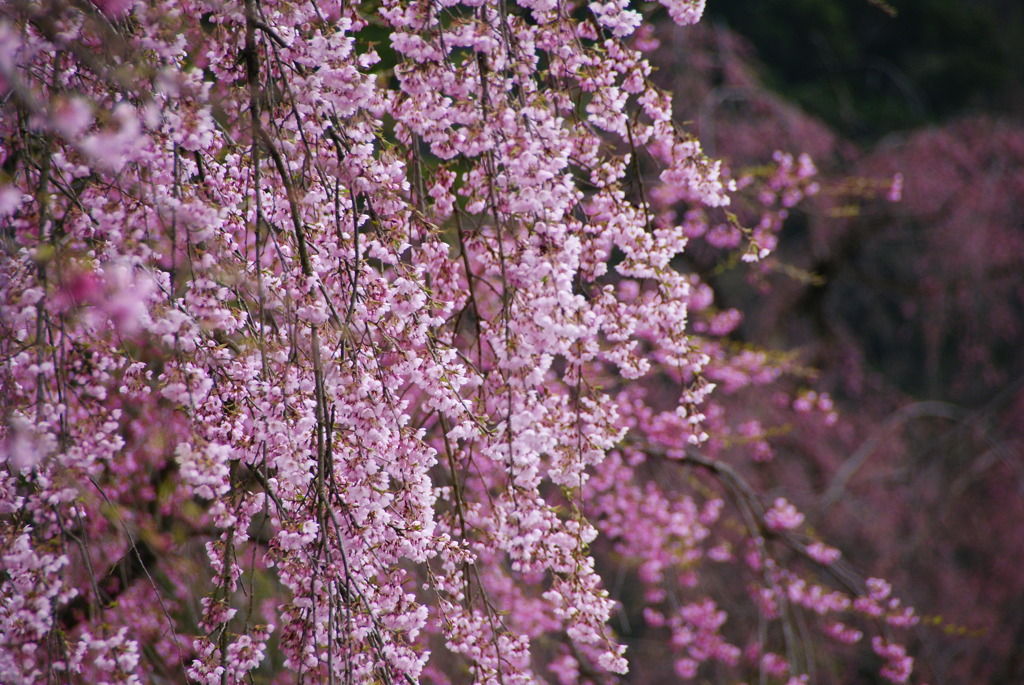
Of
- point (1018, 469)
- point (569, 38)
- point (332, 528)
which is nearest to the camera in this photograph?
point (332, 528)

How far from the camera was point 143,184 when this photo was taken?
148 cm

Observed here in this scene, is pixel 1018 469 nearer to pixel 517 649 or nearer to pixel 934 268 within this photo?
pixel 934 268

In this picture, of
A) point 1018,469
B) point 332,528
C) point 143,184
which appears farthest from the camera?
point 1018,469

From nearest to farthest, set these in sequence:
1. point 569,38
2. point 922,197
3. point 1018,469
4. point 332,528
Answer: point 332,528
point 569,38
point 1018,469
point 922,197

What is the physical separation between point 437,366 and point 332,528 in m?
0.37

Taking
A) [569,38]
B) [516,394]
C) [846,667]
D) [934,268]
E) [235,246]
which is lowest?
[846,667]

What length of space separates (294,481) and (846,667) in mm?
5310

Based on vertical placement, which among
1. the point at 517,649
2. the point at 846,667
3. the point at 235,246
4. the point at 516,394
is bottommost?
the point at 846,667

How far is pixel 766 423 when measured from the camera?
224 inches

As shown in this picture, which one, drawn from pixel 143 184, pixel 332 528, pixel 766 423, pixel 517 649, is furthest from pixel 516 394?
pixel 766 423

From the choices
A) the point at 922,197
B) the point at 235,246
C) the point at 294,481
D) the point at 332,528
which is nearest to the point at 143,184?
the point at 235,246

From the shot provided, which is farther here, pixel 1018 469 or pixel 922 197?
pixel 922 197

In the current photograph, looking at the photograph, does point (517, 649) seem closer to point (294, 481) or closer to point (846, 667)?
point (294, 481)

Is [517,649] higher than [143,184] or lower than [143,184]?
lower
